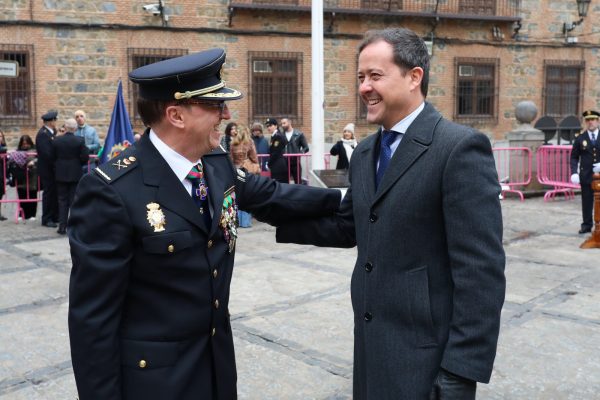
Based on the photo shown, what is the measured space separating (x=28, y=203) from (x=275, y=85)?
9.70 meters

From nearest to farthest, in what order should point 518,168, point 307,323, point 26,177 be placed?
point 307,323, point 26,177, point 518,168

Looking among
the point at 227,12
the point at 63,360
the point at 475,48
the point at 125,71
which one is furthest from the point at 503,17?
the point at 63,360

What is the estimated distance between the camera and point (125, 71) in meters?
17.8

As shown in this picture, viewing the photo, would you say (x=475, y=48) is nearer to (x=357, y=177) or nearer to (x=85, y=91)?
(x=85, y=91)

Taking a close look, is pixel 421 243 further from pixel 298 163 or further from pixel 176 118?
pixel 298 163

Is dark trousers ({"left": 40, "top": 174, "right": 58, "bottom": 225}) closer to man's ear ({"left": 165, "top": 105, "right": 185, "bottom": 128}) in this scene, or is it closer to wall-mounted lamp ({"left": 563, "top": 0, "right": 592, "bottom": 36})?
man's ear ({"left": 165, "top": 105, "right": 185, "bottom": 128})

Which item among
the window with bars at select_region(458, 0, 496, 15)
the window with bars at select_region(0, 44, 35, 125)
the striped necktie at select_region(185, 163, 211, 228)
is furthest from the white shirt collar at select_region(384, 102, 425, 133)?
the window with bars at select_region(458, 0, 496, 15)

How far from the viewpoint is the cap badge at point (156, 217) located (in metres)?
2.11

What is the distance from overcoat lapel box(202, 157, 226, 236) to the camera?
2.25 m

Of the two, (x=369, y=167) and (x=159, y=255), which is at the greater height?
(x=369, y=167)

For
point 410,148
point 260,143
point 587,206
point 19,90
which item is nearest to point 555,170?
point 587,206

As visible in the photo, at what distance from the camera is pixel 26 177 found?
10.9 meters

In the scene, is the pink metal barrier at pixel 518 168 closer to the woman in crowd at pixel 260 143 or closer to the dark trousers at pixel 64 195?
the woman in crowd at pixel 260 143

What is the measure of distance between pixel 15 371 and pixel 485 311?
10.9 feet
